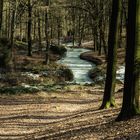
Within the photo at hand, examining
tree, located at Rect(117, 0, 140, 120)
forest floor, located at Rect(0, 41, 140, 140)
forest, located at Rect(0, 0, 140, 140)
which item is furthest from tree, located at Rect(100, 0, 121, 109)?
tree, located at Rect(117, 0, 140, 120)

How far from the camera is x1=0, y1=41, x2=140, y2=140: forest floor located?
12130 millimetres

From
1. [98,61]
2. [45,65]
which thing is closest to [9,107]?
[45,65]

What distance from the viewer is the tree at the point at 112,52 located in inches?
679

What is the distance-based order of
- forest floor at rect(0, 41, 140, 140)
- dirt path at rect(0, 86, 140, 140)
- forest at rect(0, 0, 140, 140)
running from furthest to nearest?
forest at rect(0, 0, 140, 140), dirt path at rect(0, 86, 140, 140), forest floor at rect(0, 41, 140, 140)

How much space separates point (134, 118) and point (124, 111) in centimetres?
49

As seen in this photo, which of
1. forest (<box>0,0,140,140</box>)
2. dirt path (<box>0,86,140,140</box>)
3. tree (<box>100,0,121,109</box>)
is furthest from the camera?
tree (<box>100,0,121,109</box>)

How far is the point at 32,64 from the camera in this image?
142 feet

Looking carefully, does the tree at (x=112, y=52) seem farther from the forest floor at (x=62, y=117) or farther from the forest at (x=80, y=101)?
the forest floor at (x=62, y=117)

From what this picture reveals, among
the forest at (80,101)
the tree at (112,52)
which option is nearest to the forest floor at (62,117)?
the forest at (80,101)

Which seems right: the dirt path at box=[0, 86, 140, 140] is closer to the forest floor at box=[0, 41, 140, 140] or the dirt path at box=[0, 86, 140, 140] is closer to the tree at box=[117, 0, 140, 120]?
the forest floor at box=[0, 41, 140, 140]

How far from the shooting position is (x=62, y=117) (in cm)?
1853

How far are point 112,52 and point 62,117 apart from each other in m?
3.73

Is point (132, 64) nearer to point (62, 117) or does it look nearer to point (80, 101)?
point (62, 117)

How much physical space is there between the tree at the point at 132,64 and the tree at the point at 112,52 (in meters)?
4.03
